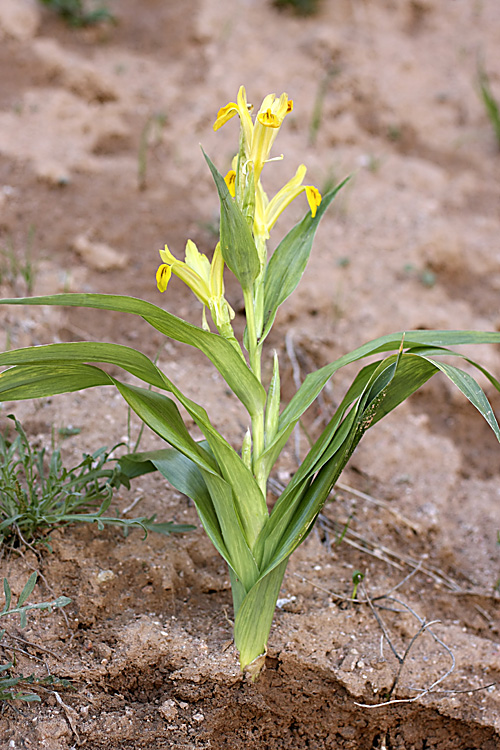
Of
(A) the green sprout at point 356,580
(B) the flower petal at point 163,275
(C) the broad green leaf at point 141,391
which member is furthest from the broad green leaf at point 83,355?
(A) the green sprout at point 356,580

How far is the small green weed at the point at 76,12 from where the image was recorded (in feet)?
11.4

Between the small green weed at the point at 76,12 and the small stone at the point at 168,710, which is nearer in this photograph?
the small stone at the point at 168,710

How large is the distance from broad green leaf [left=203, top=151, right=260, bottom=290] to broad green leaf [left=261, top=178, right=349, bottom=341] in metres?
0.11

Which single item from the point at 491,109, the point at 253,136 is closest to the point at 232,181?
the point at 253,136

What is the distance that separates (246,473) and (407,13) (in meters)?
3.93

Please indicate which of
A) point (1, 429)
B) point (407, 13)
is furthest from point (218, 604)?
point (407, 13)

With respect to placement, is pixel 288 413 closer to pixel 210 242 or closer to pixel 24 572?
pixel 24 572

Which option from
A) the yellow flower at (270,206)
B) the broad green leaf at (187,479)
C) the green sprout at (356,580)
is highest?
the yellow flower at (270,206)

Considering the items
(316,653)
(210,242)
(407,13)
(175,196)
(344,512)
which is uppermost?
(407,13)

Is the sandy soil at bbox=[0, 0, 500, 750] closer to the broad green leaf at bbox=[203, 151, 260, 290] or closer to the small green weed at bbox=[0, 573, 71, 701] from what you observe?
the small green weed at bbox=[0, 573, 71, 701]

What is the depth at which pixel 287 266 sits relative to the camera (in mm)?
1382

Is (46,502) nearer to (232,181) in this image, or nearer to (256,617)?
(256,617)

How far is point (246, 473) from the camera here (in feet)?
4.04

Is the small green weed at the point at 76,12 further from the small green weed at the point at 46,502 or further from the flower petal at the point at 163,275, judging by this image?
the flower petal at the point at 163,275
